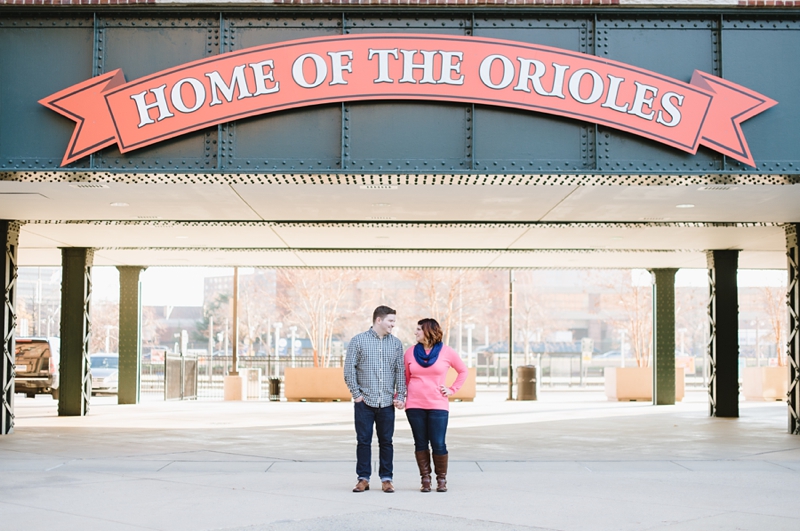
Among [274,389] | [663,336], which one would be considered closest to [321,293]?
[274,389]

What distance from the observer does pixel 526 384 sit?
2906 cm

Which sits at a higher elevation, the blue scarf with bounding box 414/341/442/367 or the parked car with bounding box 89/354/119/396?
the blue scarf with bounding box 414/341/442/367

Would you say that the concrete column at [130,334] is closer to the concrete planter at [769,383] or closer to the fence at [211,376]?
the fence at [211,376]

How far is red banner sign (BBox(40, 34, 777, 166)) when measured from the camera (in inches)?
449

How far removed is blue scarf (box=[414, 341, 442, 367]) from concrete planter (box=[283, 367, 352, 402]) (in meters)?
18.0

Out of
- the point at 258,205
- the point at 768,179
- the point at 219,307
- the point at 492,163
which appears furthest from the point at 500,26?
the point at 219,307

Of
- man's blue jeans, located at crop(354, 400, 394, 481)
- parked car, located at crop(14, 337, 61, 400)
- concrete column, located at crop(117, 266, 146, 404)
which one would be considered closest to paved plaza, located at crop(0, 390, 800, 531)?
man's blue jeans, located at crop(354, 400, 394, 481)

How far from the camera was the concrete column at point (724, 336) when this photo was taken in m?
20.1

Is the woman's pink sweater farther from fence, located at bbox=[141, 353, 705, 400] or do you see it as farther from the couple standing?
fence, located at bbox=[141, 353, 705, 400]

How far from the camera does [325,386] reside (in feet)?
88.3

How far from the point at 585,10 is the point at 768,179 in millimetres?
3374

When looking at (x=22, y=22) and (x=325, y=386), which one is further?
(x=325, y=386)

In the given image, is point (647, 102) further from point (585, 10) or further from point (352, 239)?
point (352, 239)

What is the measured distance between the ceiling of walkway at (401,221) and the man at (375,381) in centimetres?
358
